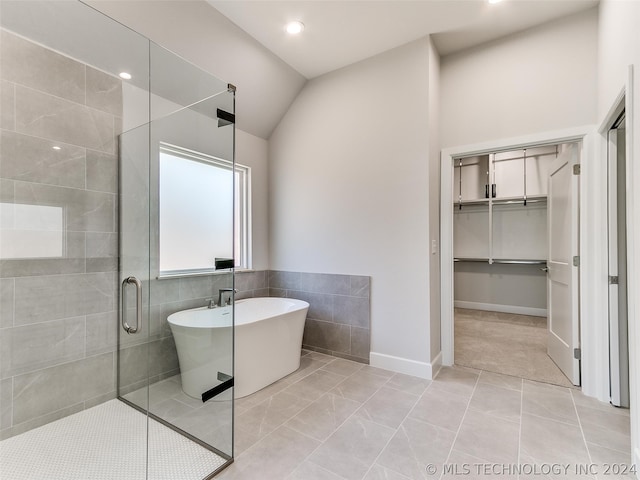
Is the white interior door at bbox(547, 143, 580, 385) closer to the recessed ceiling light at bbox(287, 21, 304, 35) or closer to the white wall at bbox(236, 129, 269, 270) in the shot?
the recessed ceiling light at bbox(287, 21, 304, 35)

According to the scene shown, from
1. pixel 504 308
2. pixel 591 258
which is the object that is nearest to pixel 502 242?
pixel 504 308

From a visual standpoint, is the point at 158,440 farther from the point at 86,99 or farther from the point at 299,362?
the point at 86,99

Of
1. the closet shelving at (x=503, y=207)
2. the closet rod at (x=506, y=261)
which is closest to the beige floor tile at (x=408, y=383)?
the closet rod at (x=506, y=261)

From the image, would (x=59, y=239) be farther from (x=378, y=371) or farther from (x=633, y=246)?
(x=633, y=246)

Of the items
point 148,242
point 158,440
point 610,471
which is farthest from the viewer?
point 148,242

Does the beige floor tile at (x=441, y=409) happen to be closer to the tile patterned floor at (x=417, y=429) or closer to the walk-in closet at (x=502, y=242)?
the tile patterned floor at (x=417, y=429)

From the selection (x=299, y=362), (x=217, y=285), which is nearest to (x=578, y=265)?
(x=299, y=362)

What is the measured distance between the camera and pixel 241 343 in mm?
2387

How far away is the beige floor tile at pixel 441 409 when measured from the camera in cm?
200

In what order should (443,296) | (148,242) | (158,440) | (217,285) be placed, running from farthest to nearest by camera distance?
(443,296) < (148,242) < (217,285) < (158,440)

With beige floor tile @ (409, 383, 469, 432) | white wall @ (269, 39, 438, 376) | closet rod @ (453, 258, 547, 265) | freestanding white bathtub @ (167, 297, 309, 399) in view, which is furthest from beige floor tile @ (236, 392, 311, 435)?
closet rod @ (453, 258, 547, 265)

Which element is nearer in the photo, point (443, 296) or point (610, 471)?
point (610, 471)

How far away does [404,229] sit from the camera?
2766 mm

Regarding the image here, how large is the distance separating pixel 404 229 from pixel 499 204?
Result: 3.25m
